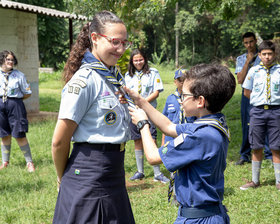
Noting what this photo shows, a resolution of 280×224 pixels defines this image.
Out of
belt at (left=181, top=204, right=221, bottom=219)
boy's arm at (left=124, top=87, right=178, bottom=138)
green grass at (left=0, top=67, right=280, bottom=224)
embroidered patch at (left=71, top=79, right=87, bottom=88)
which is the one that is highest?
embroidered patch at (left=71, top=79, right=87, bottom=88)

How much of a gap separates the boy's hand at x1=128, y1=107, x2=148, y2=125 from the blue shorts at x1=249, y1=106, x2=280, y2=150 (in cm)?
325

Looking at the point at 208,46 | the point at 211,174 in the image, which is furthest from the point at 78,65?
the point at 208,46

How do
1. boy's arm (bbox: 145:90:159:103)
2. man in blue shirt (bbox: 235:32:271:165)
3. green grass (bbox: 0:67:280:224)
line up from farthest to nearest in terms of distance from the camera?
1. man in blue shirt (bbox: 235:32:271:165)
2. boy's arm (bbox: 145:90:159:103)
3. green grass (bbox: 0:67:280:224)

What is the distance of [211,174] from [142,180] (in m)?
3.84

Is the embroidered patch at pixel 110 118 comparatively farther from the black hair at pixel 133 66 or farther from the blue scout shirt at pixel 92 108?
the black hair at pixel 133 66

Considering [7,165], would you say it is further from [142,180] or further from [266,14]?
[266,14]

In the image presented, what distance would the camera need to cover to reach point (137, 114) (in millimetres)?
2457

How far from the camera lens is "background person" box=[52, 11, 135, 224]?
2250 mm

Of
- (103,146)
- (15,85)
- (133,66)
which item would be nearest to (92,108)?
(103,146)

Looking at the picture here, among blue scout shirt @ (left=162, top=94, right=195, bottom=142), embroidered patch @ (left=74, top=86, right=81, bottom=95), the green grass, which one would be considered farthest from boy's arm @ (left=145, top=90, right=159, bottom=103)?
embroidered patch @ (left=74, top=86, right=81, bottom=95)

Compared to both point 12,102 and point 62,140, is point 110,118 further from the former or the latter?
point 12,102

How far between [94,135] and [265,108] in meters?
3.63

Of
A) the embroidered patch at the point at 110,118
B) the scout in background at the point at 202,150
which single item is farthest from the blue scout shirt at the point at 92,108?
the scout in background at the point at 202,150

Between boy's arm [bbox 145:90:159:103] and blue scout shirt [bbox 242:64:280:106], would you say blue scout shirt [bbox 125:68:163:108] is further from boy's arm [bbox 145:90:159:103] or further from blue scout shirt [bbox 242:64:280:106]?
blue scout shirt [bbox 242:64:280:106]
